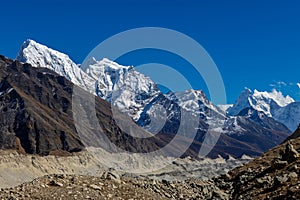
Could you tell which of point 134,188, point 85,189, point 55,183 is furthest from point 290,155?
point 55,183

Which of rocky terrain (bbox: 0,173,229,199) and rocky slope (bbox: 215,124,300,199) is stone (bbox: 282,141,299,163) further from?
rocky terrain (bbox: 0,173,229,199)

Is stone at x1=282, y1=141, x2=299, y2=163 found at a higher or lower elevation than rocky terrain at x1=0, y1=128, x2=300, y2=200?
higher

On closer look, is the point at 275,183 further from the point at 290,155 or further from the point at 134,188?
the point at 134,188

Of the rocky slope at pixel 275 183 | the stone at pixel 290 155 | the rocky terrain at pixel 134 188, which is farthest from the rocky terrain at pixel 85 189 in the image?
the stone at pixel 290 155

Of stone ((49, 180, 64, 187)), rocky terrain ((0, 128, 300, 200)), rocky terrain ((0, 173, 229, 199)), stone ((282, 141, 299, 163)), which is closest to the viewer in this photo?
rocky terrain ((0, 128, 300, 200))

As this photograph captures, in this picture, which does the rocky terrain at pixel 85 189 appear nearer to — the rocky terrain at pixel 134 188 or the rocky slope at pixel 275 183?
the rocky terrain at pixel 134 188

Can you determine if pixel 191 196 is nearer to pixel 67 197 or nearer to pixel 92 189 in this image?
pixel 92 189

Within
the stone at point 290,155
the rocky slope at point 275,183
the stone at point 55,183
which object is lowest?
the stone at point 55,183

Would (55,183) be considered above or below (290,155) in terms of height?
below

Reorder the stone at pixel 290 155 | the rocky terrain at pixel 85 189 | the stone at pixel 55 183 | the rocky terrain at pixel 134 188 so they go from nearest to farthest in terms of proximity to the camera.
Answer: the rocky terrain at pixel 134 188, the rocky terrain at pixel 85 189, the stone at pixel 55 183, the stone at pixel 290 155

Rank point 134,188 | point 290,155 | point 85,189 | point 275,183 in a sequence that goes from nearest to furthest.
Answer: point 85,189
point 275,183
point 134,188
point 290,155

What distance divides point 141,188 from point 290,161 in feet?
42.6

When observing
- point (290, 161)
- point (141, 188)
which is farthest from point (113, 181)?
point (290, 161)

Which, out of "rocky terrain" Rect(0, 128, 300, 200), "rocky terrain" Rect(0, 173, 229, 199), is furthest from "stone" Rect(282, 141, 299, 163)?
"rocky terrain" Rect(0, 173, 229, 199)
